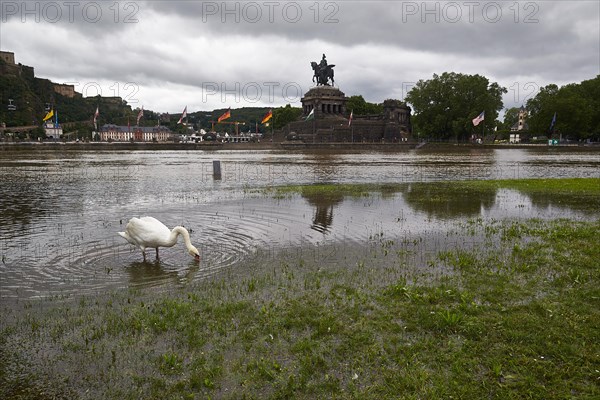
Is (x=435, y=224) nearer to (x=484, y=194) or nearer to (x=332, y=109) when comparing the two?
(x=484, y=194)

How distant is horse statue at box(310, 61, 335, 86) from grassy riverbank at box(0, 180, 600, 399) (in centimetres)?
10872

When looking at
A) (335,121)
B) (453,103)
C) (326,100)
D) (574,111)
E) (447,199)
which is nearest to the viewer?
(447,199)

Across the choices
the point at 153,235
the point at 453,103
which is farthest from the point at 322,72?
the point at 153,235

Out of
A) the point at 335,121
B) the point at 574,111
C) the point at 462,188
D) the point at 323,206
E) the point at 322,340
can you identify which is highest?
the point at 574,111

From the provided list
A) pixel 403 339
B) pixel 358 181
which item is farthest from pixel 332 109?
pixel 403 339

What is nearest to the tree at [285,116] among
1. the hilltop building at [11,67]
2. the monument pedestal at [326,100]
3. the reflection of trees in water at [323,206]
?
the monument pedestal at [326,100]

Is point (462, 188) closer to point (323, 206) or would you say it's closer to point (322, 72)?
point (323, 206)

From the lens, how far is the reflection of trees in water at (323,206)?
1292 cm

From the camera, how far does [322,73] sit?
11231 cm

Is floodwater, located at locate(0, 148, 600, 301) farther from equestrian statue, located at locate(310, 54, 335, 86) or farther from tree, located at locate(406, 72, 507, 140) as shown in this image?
equestrian statue, located at locate(310, 54, 335, 86)

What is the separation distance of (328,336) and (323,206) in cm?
1049

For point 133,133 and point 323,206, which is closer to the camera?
point 323,206

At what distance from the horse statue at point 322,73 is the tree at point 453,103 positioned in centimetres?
2113

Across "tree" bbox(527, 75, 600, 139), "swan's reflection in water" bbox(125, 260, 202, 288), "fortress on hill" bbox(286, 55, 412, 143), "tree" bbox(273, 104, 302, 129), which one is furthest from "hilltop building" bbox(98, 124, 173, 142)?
"swan's reflection in water" bbox(125, 260, 202, 288)
